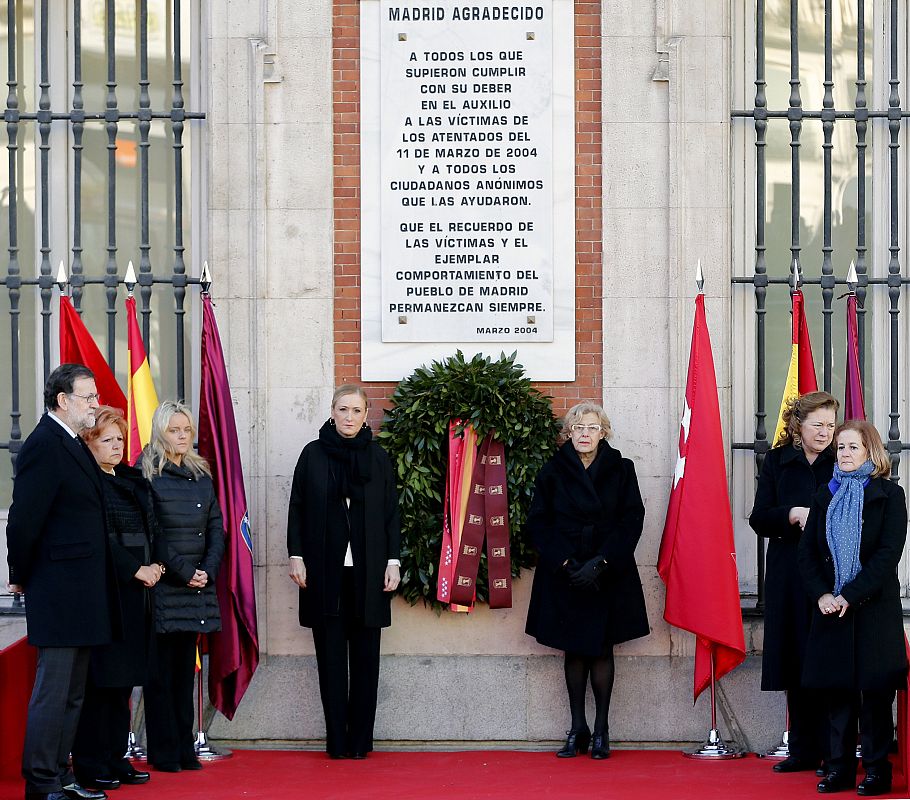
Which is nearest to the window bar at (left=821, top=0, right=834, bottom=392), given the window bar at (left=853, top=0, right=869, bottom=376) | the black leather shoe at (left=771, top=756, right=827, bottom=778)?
the window bar at (left=853, top=0, right=869, bottom=376)

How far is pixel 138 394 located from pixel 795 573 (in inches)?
139

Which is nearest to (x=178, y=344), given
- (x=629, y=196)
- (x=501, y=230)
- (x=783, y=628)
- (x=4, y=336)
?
(x=4, y=336)

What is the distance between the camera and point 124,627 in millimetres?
6691

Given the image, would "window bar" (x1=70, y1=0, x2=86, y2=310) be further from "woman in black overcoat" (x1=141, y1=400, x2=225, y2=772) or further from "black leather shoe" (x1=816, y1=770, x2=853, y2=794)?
"black leather shoe" (x1=816, y1=770, x2=853, y2=794)

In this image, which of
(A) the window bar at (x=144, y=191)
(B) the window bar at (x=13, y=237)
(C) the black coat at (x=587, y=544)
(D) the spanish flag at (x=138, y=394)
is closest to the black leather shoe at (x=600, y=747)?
(C) the black coat at (x=587, y=544)

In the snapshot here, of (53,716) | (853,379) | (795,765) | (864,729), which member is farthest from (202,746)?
(853,379)

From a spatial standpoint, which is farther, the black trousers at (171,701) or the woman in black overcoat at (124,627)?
the black trousers at (171,701)

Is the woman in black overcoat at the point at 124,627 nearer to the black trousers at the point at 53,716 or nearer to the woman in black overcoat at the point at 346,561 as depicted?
the black trousers at the point at 53,716

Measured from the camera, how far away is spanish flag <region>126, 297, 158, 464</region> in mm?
7852

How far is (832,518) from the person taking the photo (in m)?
6.58

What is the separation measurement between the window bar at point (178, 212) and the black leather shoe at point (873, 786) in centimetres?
425

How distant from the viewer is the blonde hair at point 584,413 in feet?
25.1

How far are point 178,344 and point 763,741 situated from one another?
3.90 m

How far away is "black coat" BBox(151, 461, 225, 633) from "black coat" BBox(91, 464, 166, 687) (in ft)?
0.42
